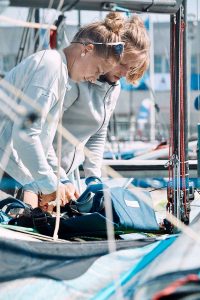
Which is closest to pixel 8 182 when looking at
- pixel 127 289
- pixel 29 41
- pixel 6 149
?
pixel 6 149

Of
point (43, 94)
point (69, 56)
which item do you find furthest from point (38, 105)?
point (69, 56)

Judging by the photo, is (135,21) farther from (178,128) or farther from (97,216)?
(97,216)

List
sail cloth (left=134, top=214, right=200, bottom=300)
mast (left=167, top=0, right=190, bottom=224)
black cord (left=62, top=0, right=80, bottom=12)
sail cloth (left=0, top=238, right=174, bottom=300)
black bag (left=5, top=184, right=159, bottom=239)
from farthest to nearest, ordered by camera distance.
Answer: mast (left=167, top=0, right=190, bottom=224) → black bag (left=5, top=184, right=159, bottom=239) → black cord (left=62, top=0, right=80, bottom=12) → sail cloth (left=0, top=238, right=174, bottom=300) → sail cloth (left=134, top=214, right=200, bottom=300)

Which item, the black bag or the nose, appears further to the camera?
the nose

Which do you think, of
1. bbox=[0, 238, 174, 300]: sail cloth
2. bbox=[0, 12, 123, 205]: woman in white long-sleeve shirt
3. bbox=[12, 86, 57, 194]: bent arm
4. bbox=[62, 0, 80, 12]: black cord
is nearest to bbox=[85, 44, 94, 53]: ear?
bbox=[0, 12, 123, 205]: woman in white long-sleeve shirt

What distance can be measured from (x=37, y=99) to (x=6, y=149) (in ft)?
0.93

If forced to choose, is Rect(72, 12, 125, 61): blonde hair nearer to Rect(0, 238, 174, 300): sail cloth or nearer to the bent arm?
the bent arm

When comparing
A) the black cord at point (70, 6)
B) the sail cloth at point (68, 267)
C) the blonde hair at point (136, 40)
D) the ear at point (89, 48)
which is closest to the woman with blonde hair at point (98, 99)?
the blonde hair at point (136, 40)

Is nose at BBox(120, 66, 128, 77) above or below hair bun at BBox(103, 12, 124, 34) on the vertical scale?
below

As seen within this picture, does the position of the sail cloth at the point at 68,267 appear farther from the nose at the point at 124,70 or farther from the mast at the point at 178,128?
the nose at the point at 124,70

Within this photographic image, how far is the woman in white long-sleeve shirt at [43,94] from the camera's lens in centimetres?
226

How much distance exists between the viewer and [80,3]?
2.05 meters

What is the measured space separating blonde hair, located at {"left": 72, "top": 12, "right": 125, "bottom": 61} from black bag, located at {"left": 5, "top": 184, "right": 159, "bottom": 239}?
0.47 m

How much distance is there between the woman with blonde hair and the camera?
8.13 ft
